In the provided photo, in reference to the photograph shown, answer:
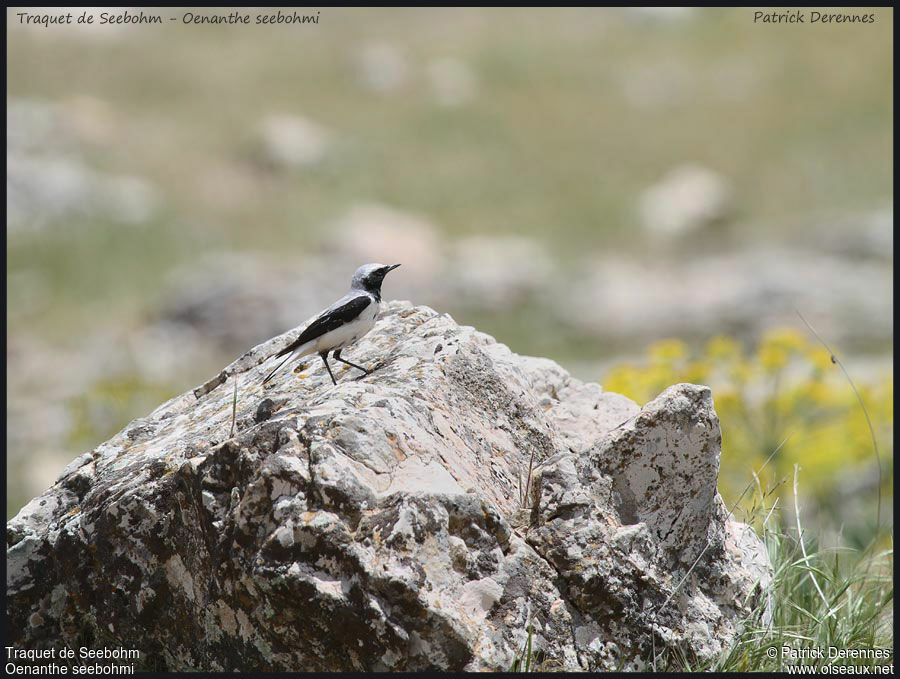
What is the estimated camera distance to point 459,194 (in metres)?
29.4

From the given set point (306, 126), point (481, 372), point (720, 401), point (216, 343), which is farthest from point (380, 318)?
point (306, 126)

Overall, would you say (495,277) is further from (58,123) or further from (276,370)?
(276,370)

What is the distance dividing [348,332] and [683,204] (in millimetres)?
25833

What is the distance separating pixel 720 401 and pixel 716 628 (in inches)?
172

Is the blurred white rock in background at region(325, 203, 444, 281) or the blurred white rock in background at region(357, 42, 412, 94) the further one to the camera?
the blurred white rock in background at region(357, 42, 412, 94)

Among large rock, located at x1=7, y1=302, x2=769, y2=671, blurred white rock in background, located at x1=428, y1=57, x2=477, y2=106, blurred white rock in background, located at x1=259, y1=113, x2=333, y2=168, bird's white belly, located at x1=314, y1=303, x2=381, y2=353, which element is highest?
blurred white rock in background, located at x1=428, y1=57, x2=477, y2=106

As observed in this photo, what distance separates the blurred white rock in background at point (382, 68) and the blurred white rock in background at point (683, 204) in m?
10.8

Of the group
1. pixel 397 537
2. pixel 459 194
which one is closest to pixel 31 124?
pixel 459 194

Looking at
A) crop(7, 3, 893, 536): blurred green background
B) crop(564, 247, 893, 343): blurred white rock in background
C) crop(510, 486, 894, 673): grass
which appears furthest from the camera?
crop(564, 247, 893, 343): blurred white rock in background

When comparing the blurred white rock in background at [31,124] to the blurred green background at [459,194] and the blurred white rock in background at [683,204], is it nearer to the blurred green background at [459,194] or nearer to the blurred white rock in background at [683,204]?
the blurred green background at [459,194]

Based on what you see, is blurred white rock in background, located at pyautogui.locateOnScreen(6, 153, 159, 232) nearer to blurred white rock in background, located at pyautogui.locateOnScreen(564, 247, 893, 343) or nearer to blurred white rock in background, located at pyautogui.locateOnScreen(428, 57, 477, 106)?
blurred white rock in background, located at pyautogui.locateOnScreen(564, 247, 893, 343)

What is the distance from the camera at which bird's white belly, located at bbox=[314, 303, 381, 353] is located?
4047 mm

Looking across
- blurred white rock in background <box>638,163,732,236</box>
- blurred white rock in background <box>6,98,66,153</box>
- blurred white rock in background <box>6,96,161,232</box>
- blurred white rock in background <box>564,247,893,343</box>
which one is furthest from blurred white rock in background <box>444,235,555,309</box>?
blurred white rock in background <box>6,98,66,153</box>

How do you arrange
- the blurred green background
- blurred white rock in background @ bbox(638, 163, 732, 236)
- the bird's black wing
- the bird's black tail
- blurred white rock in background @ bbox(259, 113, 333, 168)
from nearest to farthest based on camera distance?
the bird's black wing → the bird's black tail → the blurred green background → blurred white rock in background @ bbox(638, 163, 732, 236) → blurred white rock in background @ bbox(259, 113, 333, 168)
